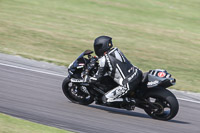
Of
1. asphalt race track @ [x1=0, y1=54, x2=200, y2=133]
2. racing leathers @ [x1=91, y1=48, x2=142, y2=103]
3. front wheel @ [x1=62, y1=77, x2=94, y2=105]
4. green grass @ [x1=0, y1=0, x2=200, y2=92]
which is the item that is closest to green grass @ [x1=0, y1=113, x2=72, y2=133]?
asphalt race track @ [x1=0, y1=54, x2=200, y2=133]

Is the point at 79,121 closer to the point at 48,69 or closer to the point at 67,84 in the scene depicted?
the point at 67,84

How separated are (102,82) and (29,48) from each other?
7088 mm

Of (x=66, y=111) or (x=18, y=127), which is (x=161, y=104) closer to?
(x=66, y=111)

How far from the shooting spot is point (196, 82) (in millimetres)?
13016

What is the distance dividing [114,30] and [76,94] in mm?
11413

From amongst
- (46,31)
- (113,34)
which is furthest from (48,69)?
(113,34)

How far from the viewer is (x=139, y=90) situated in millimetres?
8656

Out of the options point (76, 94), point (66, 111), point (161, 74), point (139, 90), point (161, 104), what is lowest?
point (66, 111)

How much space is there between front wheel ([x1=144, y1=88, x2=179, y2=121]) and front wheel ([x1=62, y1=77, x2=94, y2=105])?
4.49ft

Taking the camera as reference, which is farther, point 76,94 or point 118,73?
point 76,94

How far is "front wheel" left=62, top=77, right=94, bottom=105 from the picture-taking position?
9266mm

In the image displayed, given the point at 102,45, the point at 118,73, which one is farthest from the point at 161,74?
the point at 102,45

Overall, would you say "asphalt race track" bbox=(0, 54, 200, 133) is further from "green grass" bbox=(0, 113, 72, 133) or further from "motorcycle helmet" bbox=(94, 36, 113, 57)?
"motorcycle helmet" bbox=(94, 36, 113, 57)

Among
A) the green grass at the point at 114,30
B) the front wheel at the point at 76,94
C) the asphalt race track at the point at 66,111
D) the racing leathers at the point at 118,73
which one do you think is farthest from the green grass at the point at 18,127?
the green grass at the point at 114,30
